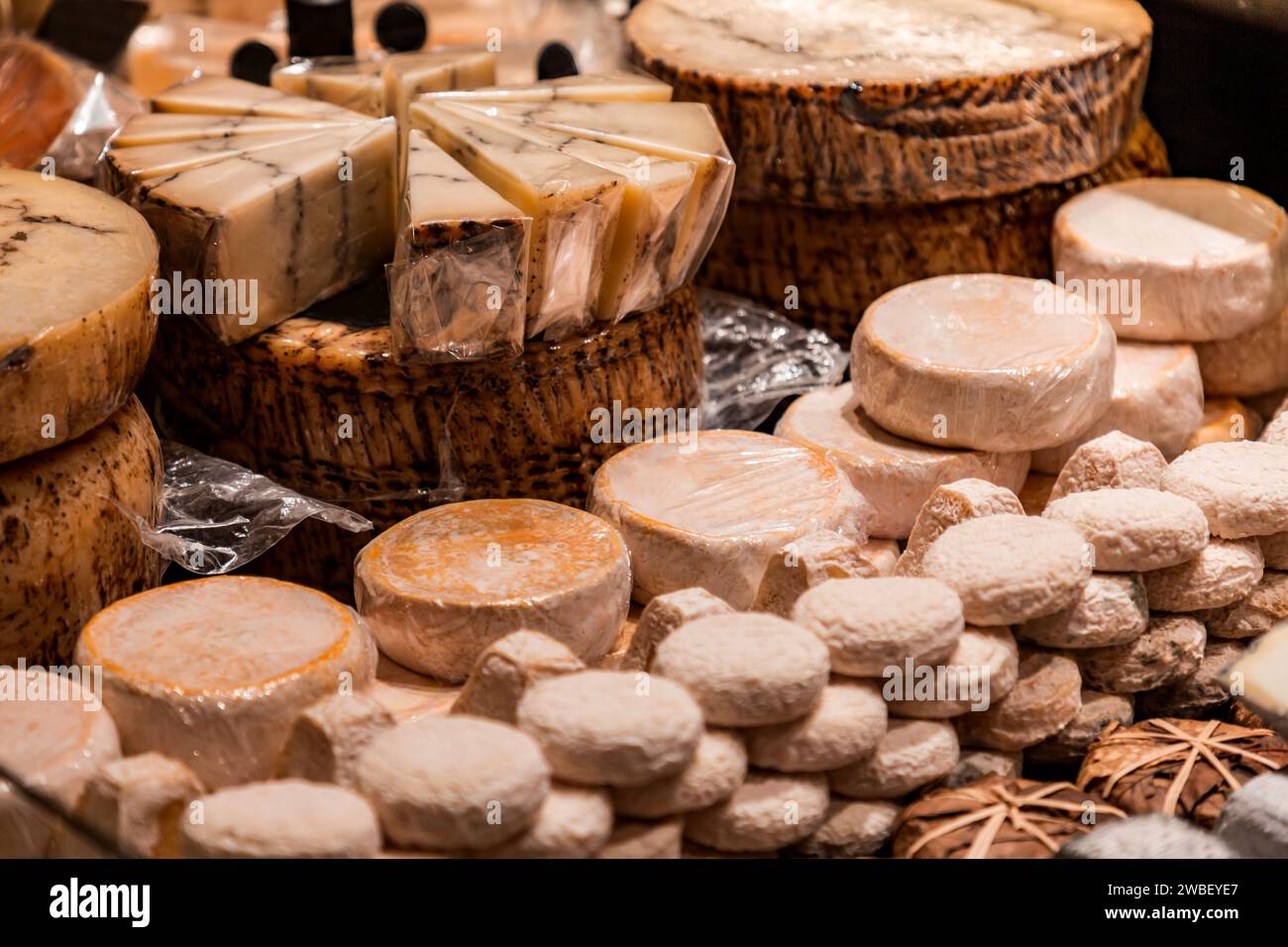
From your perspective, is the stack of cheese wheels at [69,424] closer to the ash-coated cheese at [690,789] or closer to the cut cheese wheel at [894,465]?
the ash-coated cheese at [690,789]

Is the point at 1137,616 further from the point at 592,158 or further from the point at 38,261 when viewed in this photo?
the point at 38,261

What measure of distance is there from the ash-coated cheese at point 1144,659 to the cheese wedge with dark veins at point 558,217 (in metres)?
0.81

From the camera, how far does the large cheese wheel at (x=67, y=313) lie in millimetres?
1646

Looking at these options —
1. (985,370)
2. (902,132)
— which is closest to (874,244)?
(902,132)

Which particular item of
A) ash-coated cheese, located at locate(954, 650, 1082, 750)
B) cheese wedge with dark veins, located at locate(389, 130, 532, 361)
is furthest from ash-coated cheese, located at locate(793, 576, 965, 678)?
cheese wedge with dark veins, located at locate(389, 130, 532, 361)

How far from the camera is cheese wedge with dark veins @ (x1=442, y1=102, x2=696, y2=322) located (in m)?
2.04

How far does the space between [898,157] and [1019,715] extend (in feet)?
3.50

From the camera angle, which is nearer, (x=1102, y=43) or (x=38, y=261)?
(x=38, y=261)

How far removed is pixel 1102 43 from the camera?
2529mm

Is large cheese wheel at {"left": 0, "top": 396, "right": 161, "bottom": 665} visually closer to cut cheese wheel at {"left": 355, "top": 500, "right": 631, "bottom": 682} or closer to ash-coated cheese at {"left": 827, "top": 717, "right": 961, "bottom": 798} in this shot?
cut cheese wheel at {"left": 355, "top": 500, "right": 631, "bottom": 682}

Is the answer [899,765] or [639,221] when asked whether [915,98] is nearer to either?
[639,221]

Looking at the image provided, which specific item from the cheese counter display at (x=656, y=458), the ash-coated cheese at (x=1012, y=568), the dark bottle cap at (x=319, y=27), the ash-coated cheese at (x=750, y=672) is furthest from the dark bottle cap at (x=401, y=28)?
the ash-coated cheese at (x=750, y=672)
